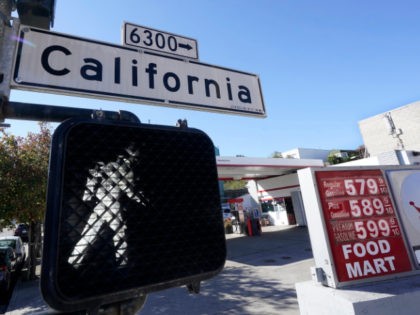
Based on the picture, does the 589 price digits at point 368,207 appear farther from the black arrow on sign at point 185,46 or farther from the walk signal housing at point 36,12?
the walk signal housing at point 36,12

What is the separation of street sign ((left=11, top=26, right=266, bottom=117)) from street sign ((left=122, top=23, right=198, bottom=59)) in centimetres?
10

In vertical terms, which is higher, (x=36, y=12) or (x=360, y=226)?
(x=36, y=12)

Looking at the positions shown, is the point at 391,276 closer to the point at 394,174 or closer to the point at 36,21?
the point at 394,174

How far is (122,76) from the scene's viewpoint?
6.05 ft

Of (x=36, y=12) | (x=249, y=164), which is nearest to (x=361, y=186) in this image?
(x=36, y=12)

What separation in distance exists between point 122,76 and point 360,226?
3641mm

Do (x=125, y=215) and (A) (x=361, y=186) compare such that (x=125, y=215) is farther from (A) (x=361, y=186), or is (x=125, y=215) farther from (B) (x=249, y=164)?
(B) (x=249, y=164)

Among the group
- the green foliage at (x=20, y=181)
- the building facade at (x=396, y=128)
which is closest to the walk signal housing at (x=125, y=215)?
the green foliage at (x=20, y=181)

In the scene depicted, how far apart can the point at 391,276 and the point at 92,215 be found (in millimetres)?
4277

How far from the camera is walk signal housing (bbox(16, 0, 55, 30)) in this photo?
5.19ft

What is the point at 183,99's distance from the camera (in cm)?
200

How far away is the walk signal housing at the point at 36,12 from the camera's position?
1.58 m

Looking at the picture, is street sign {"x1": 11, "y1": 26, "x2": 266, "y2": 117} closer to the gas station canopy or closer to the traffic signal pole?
the traffic signal pole

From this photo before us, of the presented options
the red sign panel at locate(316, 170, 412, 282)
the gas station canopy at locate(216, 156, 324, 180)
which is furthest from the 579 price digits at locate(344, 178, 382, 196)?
the gas station canopy at locate(216, 156, 324, 180)
